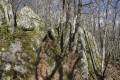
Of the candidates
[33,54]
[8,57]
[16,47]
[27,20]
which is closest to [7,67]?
[8,57]

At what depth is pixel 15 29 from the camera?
43.5 feet

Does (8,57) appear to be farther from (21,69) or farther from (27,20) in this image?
(27,20)

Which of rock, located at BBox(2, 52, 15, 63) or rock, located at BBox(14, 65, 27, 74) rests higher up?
rock, located at BBox(2, 52, 15, 63)

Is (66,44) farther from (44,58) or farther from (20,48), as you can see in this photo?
(20,48)

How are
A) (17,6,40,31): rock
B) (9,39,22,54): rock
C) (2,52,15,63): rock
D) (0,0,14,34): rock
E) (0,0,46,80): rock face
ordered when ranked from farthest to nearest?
(17,6,40,31): rock → (0,0,14,34): rock → (9,39,22,54): rock → (2,52,15,63): rock → (0,0,46,80): rock face

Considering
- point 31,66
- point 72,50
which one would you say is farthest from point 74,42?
point 31,66

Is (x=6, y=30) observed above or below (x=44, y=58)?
above

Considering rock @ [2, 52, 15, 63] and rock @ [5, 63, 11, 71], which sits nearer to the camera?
rock @ [5, 63, 11, 71]

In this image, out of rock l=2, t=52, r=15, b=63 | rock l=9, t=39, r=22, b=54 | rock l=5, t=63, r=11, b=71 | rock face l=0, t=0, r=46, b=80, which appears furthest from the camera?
rock l=9, t=39, r=22, b=54

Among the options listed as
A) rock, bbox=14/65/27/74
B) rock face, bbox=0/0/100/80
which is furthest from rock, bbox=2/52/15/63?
Answer: rock, bbox=14/65/27/74

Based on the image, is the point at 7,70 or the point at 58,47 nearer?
the point at 7,70

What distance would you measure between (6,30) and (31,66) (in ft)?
8.67

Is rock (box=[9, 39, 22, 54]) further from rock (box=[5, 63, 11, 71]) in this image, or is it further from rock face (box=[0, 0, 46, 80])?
rock (box=[5, 63, 11, 71])

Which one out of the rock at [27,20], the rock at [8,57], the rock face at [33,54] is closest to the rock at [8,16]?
the rock face at [33,54]
